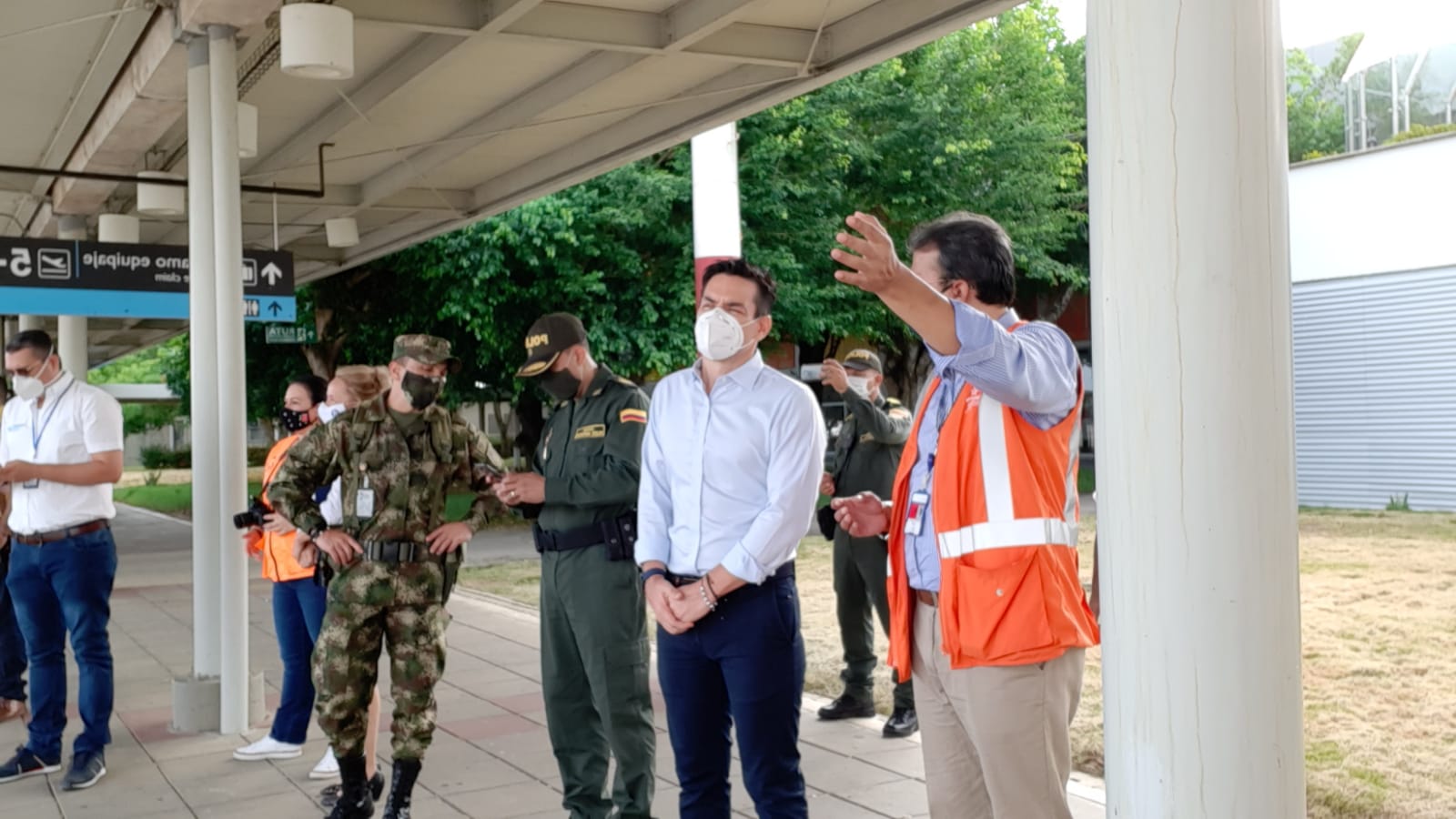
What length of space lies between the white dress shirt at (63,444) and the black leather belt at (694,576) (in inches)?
136

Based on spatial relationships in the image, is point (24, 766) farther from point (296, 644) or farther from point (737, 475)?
point (737, 475)

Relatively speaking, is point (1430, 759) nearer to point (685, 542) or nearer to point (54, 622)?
point (685, 542)

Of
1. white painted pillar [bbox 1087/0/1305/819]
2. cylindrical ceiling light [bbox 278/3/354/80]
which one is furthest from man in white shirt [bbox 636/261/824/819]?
cylindrical ceiling light [bbox 278/3/354/80]

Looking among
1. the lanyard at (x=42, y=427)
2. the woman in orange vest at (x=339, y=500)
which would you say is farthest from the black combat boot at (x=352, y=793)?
the lanyard at (x=42, y=427)

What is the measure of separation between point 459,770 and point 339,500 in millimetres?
→ 1771

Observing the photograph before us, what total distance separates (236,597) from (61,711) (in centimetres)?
129

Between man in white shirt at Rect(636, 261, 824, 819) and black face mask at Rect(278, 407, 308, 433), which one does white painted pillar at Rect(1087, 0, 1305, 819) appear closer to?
man in white shirt at Rect(636, 261, 824, 819)

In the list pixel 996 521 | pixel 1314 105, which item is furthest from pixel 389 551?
pixel 1314 105

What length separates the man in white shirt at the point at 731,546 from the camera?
411cm

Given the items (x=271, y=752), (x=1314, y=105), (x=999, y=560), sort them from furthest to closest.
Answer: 1. (x=1314, y=105)
2. (x=271, y=752)
3. (x=999, y=560)

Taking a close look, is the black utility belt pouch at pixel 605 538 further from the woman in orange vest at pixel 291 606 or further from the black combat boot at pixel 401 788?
the woman in orange vest at pixel 291 606

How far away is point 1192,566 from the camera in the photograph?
7.59 ft

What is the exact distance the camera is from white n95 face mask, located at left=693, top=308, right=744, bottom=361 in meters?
4.23

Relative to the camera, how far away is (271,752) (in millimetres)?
6945
